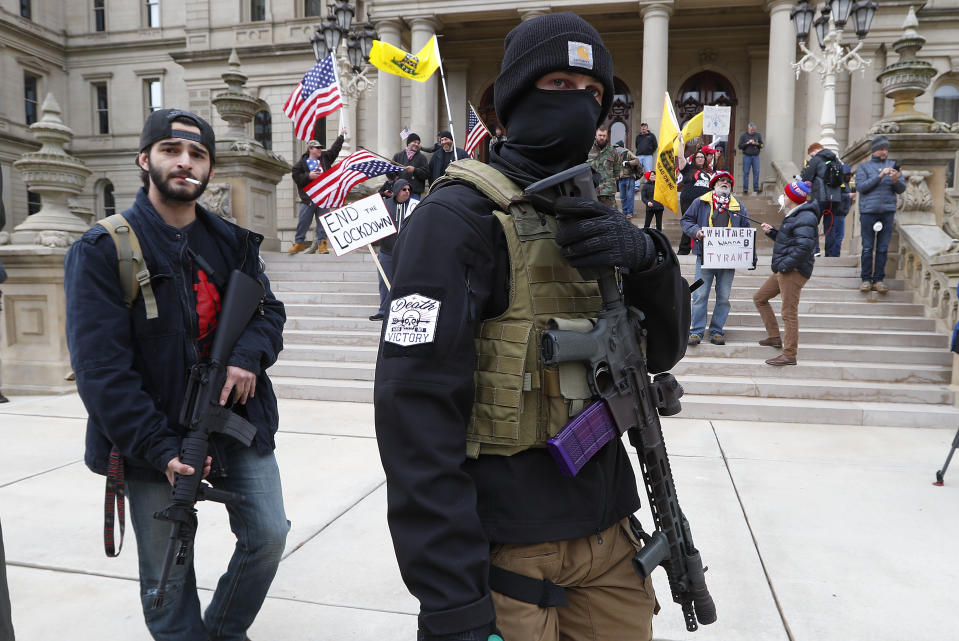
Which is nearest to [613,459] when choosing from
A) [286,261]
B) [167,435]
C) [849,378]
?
[167,435]

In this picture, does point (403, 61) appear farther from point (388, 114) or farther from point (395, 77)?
point (395, 77)

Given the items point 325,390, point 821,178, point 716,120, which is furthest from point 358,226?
point 716,120

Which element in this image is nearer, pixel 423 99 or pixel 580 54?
pixel 580 54

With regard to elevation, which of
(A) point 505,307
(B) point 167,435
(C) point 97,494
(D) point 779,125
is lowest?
(C) point 97,494

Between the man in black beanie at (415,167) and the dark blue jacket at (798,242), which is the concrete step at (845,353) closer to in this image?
the dark blue jacket at (798,242)

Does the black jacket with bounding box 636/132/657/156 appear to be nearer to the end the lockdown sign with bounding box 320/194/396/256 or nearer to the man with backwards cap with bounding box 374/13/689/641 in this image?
the end the lockdown sign with bounding box 320/194/396/256

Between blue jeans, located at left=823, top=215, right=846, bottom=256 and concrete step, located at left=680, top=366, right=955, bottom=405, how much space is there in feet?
14.2

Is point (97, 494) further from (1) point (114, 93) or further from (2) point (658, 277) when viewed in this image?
(1) point (114, 93)

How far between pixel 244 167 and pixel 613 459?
11.5 meters

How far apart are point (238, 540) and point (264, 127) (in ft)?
90.3

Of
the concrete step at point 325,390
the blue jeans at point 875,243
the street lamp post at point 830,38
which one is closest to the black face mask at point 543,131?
the concrete step at point 325,390

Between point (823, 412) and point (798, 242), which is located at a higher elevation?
point (798, 242)

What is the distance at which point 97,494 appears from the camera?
446 centimetres

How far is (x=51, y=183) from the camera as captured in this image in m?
8.66
